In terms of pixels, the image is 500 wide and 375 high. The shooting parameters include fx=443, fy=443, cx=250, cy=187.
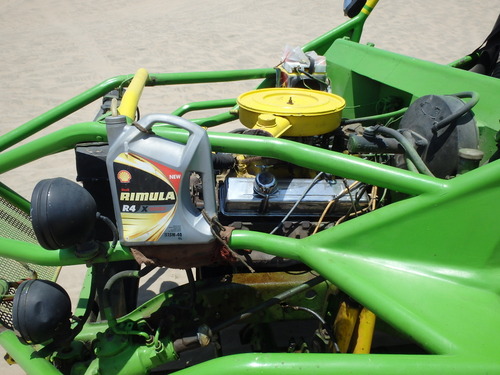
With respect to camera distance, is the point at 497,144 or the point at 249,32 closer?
the point at 497,144

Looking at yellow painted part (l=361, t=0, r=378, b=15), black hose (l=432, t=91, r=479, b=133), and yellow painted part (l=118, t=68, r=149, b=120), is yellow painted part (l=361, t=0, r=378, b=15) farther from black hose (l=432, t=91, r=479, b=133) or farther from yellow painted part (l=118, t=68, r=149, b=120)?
yellow painted part (l=118, t=68, r=149, b=120)

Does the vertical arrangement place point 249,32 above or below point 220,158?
below

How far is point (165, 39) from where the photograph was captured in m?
9.67

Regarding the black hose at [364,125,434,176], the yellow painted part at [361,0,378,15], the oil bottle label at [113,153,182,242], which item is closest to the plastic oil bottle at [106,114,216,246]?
the oil bottle label at [113,153,182,242]

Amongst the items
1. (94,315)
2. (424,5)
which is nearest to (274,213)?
(94,315)

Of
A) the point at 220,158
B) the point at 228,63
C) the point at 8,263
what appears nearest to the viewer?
the point at 220,158

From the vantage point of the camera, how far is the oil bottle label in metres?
1.29

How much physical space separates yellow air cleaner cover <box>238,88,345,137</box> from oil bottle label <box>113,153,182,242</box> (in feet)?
2.41

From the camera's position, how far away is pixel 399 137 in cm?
167

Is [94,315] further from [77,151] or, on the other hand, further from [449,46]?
[449,46]

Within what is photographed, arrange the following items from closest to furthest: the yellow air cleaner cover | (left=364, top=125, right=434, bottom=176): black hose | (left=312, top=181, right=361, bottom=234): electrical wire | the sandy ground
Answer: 1. (left=364, top=125, right=434, bottom=176): black hose
2. (left=312, top=181, right=361, bottom=234): electrical wire
3. the yellow air cleaner cover
4. the sandy ground

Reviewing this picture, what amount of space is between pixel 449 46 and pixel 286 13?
4393 millimetres

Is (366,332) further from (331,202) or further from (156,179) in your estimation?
(156,179)

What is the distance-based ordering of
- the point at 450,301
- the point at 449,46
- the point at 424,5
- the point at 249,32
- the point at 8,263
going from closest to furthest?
the point at 450,301 → the point at 8,263 → the point at 449,46 → the point at 249,32 → the point at 424,5
